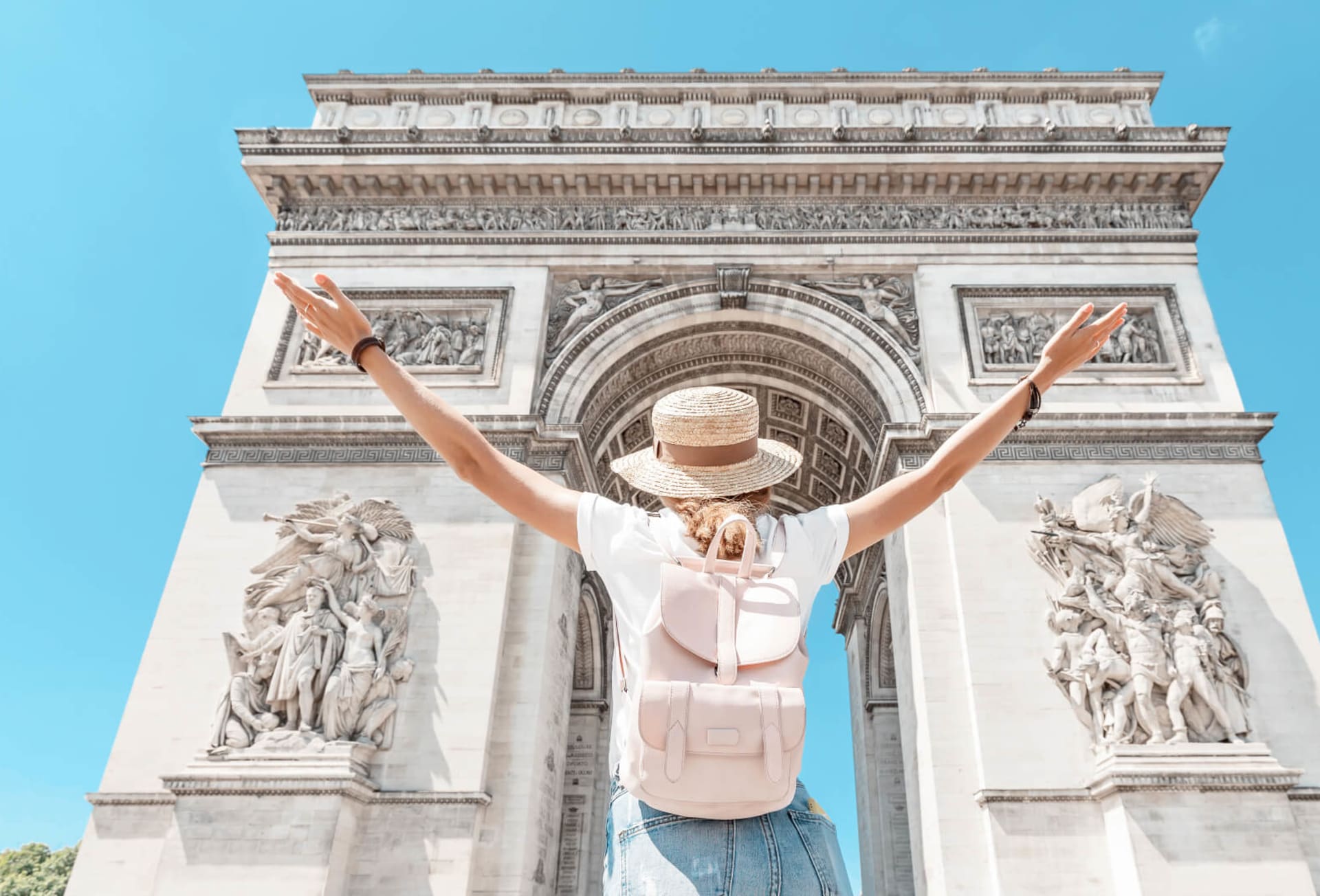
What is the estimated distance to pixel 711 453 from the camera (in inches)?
77.8

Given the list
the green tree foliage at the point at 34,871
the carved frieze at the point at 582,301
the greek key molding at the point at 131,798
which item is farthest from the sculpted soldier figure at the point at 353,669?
the green tree foliage at the point at 34,871

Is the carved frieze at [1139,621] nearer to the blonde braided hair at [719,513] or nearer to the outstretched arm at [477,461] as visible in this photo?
the blonde braided hair at [719,513]

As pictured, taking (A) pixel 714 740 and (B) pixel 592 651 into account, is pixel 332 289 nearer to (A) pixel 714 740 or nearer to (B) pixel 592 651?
(A) pixel 714 740

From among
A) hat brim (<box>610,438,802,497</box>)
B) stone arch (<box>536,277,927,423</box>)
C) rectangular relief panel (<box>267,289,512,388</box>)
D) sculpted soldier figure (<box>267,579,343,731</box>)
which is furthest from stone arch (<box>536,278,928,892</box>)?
hat brim (<box>610,438,802,497</box>)

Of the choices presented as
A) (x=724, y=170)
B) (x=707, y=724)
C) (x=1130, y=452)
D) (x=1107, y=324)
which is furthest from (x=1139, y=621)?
(x=707, y=724)

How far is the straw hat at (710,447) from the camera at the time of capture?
1952mm

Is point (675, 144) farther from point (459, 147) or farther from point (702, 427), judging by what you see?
point (702, 427)

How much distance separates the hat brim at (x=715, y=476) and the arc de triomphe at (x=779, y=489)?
8.68 m

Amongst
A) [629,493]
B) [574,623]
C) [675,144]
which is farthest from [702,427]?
[629,493]

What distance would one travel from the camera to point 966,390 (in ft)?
40.2

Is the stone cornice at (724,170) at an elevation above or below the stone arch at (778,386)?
above

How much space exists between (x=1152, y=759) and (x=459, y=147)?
1213cm

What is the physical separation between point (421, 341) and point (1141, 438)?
9.78 metres

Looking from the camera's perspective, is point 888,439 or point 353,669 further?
point 888,439
